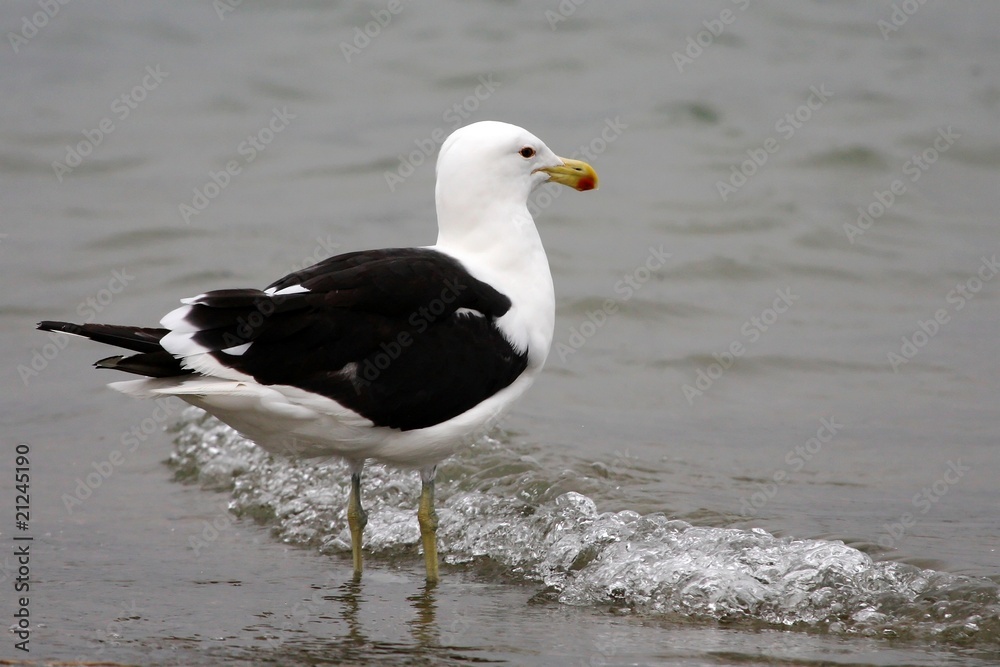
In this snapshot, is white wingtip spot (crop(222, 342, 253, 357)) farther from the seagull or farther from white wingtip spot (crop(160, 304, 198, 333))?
→ white wingtip spot (crop(160, 304, 198, 333))

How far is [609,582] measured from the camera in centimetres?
455

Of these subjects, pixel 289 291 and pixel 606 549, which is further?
pixel 606 549

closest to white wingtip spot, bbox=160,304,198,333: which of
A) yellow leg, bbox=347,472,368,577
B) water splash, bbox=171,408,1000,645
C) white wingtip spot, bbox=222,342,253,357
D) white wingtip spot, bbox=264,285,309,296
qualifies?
white wingtip spot, bbox=222,342,253,357

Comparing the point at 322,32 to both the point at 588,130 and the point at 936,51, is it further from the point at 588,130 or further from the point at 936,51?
the point at 936,51

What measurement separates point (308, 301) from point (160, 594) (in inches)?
47.1

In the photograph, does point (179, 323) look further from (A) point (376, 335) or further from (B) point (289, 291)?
(A) point (376, 335)

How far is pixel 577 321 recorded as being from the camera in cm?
842

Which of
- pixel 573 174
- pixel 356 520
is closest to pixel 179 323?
pixel 356 520

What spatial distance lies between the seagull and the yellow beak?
176 millimetres

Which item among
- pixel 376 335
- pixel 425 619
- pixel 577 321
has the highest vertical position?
pixel 577 321

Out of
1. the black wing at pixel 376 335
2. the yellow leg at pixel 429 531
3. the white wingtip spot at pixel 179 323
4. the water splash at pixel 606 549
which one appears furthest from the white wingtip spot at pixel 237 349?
the water splash at pixel 606 549

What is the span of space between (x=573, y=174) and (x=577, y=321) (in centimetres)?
334

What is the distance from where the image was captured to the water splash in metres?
4.23

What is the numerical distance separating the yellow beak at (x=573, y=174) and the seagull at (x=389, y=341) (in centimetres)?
18
